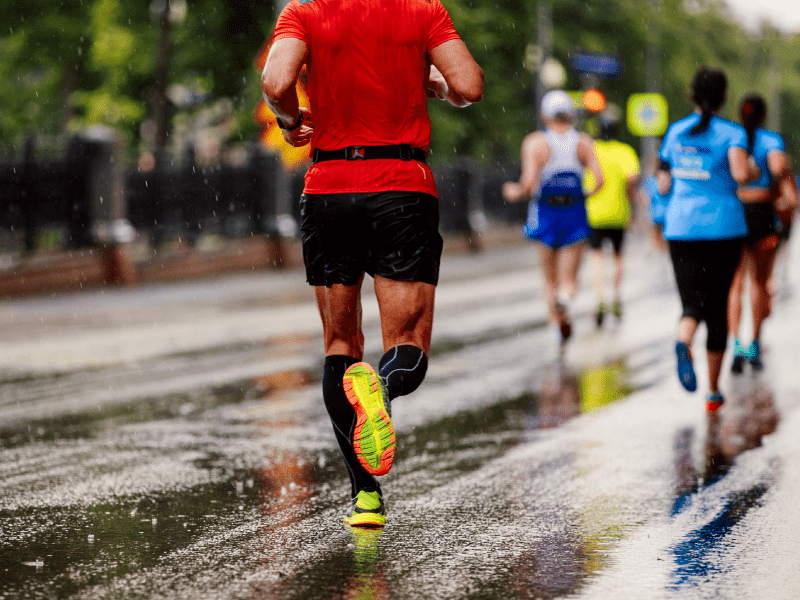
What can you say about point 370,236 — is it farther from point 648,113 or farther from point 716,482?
point 648,113

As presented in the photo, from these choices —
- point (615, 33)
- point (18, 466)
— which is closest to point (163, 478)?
point (18, 466)

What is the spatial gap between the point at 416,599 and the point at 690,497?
5.58 feet

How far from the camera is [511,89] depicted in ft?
125

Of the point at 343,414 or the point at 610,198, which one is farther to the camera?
the point at 610,198

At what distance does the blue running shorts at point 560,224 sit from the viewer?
32.3 feet

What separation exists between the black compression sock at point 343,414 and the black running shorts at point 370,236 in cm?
29

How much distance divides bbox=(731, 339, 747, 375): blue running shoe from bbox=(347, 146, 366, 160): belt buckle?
16.4ft

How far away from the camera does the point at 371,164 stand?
405 cm

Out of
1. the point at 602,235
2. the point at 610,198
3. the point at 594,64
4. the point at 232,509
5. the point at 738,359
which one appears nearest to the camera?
the point at 232,509

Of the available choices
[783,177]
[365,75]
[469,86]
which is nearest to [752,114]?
[783,177]

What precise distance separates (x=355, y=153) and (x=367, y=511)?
1.21 metres

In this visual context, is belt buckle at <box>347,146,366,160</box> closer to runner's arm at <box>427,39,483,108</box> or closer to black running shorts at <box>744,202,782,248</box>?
runner's arm at <box>427,39,483,108</box>

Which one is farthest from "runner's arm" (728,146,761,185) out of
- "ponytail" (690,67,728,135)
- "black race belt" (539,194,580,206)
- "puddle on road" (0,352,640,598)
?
"black race belt" (539,194,580,206)

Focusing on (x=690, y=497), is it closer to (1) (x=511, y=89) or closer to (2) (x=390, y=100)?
(2) (x=390, y=100)
